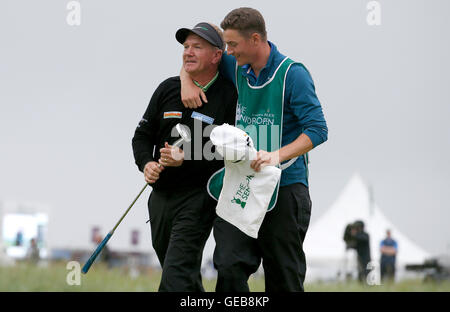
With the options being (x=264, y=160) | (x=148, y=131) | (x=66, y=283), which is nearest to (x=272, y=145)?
(x=264, y=160)

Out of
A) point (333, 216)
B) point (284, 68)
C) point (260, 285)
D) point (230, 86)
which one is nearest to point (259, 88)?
point (284, 68)

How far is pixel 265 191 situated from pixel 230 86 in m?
1.10

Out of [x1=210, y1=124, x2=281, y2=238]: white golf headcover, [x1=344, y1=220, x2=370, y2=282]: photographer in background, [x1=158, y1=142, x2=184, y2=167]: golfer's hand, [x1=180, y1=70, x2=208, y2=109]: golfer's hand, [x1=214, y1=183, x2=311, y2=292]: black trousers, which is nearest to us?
[x1=210, y1=124, x2=281, y2=238]: white golf headcover

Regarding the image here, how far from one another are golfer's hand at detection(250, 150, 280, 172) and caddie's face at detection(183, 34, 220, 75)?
1.10 meters

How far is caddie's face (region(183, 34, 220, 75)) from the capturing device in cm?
518

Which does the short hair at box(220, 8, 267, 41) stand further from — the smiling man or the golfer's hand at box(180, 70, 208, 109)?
the golfer's hand at box(180, 70, 208, 109)

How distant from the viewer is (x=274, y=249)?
4668 mm

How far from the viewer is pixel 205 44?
518 cm

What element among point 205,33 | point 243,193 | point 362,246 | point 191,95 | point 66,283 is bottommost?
point 362,246

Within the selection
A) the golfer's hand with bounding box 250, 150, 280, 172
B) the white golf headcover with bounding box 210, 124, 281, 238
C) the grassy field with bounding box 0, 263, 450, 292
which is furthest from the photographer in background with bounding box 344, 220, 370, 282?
the golfer's hand with bounding box 250, 150, 280, 172

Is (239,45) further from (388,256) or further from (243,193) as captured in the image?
(388,256)

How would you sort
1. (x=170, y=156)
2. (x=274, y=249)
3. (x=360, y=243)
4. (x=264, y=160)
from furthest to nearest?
(x=360, y=243) → (x=170, y=156) → (x=274, y=249) → (x=264, y=160)

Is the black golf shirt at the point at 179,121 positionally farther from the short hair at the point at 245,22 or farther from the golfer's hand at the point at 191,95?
the short hair at the point at 245,22

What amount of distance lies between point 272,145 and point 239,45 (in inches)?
28.3
